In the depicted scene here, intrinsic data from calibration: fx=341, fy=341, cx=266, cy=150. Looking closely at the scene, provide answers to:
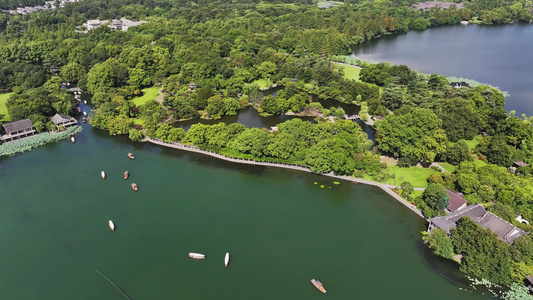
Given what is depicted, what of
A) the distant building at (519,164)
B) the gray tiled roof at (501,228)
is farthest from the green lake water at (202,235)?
the distant building at (519,164)

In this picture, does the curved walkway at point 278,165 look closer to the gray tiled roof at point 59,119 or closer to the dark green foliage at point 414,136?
Result: the dark green foliage at point 414,136

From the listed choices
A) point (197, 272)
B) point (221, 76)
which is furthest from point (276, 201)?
point (221, 76)

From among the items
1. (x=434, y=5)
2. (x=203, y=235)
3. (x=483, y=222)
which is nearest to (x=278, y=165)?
(x=203, y=235)

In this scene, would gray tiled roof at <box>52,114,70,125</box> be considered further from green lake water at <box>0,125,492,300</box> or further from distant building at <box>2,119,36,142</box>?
green lake water at <box>0,125,492,300</box>

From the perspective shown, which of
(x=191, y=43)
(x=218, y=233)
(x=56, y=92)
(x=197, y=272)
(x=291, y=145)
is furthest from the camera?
(x=191, y=43)

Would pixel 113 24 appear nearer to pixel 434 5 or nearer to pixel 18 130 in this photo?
pixel 18 130

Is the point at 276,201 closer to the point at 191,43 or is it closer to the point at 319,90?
the point at 319,90
